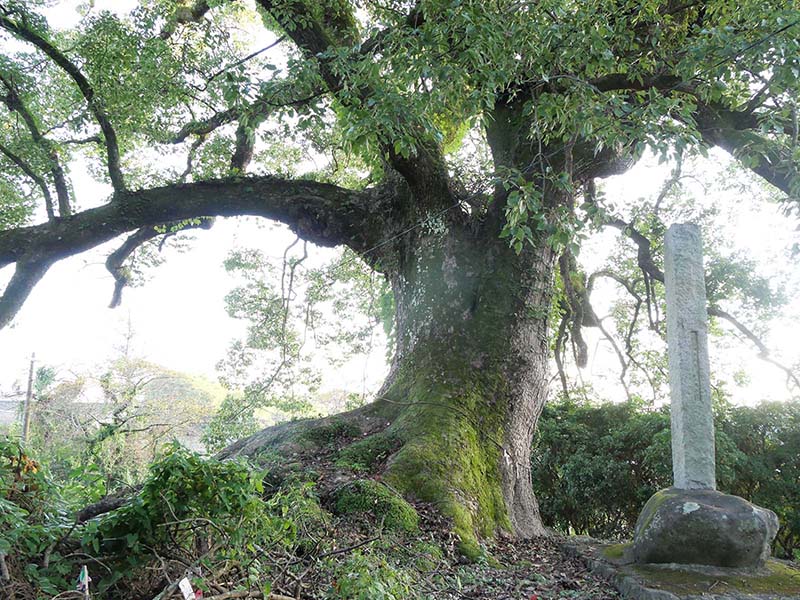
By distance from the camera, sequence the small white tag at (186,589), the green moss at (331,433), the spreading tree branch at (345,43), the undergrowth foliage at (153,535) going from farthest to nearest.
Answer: the spreading tree branch at (345,43)
the green moss at (331,433)
the undergrowth foliage at (153,535)
the small white tag at (186,589)

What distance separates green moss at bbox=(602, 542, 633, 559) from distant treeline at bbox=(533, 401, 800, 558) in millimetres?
2554

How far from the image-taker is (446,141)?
867 centimetres

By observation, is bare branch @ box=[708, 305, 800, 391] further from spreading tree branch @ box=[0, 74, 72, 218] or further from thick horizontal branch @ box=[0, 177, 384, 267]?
spreading tree branch @ box=[0, 74, 72, 218]

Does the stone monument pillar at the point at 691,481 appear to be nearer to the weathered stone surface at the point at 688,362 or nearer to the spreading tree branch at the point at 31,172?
the weathered stone surface at the point at 688,362

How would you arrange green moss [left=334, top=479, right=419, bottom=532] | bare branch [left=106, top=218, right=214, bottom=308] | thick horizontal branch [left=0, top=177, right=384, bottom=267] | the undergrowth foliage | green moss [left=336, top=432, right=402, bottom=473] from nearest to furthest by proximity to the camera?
the undergrowth foliage
green moss [left=334, top=479, right=419, bottom=532]
green moss [left=336, top=432, right=402, bottom=473]
thick horizontal branch [left=0, top=177, right=384, bottom=267]
bare branch [left=106, top=218, right=214, bottom=308]

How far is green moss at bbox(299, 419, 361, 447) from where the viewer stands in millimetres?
5535

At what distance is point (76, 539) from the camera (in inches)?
81.7

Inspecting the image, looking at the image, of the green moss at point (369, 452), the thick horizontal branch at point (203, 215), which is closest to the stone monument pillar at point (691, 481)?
the green moss at point (369, 452)

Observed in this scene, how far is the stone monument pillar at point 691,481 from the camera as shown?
12.6 ft

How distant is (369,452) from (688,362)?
291cm

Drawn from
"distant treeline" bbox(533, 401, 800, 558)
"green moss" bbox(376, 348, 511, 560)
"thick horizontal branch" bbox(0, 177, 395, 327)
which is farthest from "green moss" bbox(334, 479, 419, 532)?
"distant treeline" bbox(533, 401, 800, 558)

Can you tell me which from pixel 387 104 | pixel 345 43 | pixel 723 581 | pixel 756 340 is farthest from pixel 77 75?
pixel 756 340

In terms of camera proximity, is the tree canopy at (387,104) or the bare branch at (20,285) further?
the bare branch at (20,285)

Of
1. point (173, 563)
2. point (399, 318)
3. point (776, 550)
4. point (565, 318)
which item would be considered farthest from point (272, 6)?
point (776, 550)
